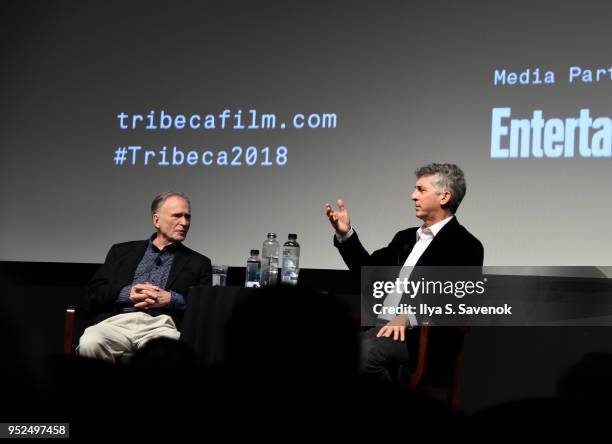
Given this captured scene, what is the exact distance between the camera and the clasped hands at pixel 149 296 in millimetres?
3352

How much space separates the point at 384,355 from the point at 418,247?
1.76ft

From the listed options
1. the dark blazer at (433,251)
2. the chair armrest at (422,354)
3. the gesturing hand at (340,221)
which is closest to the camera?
the chair armrest at (422,354)

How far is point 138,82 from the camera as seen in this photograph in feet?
15.4

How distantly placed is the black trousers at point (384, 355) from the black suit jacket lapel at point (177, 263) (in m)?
0.97

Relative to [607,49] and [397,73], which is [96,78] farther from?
[607,49]

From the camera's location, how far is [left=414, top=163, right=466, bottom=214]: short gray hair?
335cm

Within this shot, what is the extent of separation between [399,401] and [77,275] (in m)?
4.19

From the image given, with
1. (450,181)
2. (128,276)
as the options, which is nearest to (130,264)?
(128,276)

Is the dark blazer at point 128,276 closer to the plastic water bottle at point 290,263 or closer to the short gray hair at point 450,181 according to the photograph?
the plastic water bottle at point 290,263

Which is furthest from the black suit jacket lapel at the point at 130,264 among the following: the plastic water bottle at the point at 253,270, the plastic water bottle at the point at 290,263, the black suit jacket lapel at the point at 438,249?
the black suit jacket lapel at the point at 438,249

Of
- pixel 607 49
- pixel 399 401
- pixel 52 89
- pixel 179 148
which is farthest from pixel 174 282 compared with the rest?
pixel 399 401

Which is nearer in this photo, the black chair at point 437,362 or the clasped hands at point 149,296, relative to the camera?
the black chair at point 437,362

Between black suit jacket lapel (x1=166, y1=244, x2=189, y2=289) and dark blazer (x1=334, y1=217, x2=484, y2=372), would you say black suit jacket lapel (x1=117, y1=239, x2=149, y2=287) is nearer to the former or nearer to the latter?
black suit jacket lapel (x1=166, y1=244, x2=189, y2=289)

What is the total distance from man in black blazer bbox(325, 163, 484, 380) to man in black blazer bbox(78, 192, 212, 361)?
0.71m
